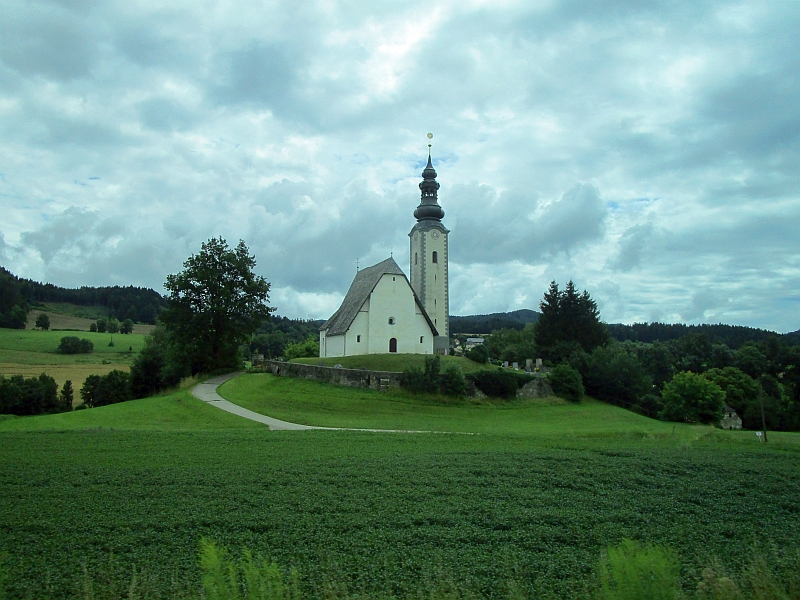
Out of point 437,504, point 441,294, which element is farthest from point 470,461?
point 441,294

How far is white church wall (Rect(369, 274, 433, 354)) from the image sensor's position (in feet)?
129

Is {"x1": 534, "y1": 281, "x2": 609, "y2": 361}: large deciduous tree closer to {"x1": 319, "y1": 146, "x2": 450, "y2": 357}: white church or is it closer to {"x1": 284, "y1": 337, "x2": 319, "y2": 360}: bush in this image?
{"x1": 319, "y1": 146, "x2": 450, "y2": 357}: white church

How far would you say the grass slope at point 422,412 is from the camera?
22719mm

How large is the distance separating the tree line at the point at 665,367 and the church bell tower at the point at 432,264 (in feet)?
19.0

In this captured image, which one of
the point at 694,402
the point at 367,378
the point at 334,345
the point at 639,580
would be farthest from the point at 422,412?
the point at 639,580

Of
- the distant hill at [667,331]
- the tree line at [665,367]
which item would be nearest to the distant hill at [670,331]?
the distant hill at [667,331]

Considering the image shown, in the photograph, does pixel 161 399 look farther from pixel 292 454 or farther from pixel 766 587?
pixel 766 587

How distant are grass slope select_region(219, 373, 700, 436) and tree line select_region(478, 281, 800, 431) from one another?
4390 millimetres

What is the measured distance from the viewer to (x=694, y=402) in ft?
113

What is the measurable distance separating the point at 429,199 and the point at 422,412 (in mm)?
26127

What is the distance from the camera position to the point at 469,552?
298 inches

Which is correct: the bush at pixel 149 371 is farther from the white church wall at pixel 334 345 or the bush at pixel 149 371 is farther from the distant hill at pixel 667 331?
the distant hill at pixel 667 331

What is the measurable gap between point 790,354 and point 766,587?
58.4m

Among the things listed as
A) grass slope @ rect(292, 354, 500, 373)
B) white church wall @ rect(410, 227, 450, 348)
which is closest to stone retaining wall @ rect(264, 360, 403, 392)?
grass slope @ rect(292, 354, 500, 373)
